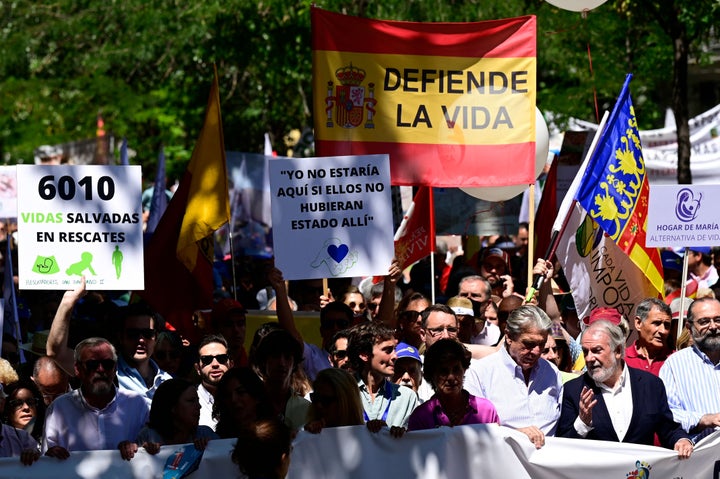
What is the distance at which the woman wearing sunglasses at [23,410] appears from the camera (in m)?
7.52

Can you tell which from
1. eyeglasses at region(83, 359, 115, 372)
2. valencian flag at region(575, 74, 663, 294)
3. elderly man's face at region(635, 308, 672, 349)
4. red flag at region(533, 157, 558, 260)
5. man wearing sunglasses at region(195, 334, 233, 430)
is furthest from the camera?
red flag at region(533, 157, 558, 260)

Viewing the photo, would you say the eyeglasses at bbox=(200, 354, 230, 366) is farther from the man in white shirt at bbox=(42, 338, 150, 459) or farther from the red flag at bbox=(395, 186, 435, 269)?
the red flag at bbox=(395, 186, 435, 269)

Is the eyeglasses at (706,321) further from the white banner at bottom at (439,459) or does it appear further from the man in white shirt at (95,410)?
the man in white shirt at (95,410)

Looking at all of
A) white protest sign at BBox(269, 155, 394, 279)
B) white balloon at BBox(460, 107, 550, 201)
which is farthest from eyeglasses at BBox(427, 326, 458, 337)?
white balloon at BBox(460, 107, 550, 201)

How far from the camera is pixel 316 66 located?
984 centimetres

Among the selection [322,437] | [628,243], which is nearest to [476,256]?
[628,243]

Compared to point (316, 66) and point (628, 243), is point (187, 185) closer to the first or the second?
point (316, 66)

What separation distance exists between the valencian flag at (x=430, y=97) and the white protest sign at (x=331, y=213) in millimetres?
928

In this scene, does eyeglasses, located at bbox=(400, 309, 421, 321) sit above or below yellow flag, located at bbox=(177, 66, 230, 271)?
below

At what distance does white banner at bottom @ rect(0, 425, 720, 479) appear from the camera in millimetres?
6242

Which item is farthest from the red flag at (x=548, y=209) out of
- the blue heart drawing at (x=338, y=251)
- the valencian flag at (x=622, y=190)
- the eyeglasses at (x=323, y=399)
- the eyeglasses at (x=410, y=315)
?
the eyeglasses at (x=323, y=399)

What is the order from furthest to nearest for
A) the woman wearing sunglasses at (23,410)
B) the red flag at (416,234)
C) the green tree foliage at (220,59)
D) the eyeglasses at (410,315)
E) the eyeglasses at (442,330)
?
the green tree foliage at (220,59)
the red flag at (416,234)
the eyeglasses at (410,315)
the eyeglasses at (442,330)
the woman wearing sunglasses at (23,410)

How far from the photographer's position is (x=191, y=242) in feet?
31.6

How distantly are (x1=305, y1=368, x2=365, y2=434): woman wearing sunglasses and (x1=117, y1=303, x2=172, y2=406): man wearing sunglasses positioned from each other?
1291 millimetres
